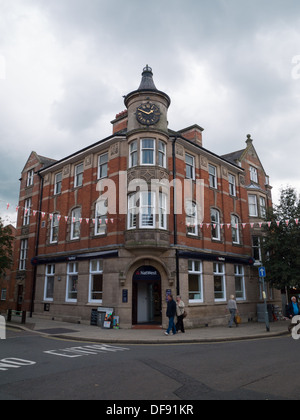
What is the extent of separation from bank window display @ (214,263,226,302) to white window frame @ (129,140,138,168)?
871cm

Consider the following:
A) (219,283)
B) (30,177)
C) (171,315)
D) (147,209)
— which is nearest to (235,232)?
(219,283)

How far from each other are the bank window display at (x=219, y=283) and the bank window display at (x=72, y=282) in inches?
363

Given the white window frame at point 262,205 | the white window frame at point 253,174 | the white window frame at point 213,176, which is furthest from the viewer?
the white window frame at point 253,174

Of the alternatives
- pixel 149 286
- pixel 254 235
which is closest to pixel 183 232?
pixel 149 286

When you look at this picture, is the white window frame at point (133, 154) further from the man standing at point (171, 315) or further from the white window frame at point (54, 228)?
the man standing at point (171, 315)

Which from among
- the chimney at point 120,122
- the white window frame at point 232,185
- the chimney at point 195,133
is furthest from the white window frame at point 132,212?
the white window frame at point 232,185

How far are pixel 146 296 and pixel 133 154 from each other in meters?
8.61

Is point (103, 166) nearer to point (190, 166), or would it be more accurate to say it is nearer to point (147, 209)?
point (147, 209)

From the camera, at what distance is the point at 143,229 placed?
1733 cm

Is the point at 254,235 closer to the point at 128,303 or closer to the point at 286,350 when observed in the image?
the point at 128,303

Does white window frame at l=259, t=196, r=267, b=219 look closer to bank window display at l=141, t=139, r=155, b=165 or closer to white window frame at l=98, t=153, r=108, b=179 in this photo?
bank window display at l=141, t=139, r=155, b=165

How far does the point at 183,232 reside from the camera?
1905 centimetres

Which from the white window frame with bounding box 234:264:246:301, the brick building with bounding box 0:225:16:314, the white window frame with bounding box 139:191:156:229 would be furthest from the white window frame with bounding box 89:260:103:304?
the brick building with bounding box 0:225:16:314

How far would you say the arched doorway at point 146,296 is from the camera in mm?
17703
